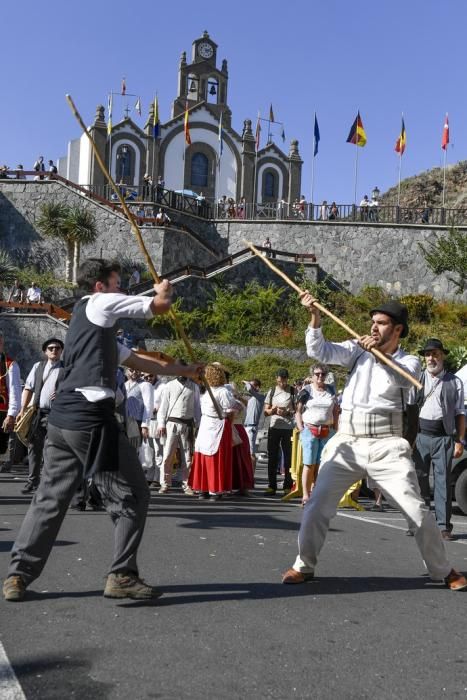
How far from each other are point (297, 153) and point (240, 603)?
61903 mm

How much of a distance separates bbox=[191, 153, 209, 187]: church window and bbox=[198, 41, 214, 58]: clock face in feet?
41.0

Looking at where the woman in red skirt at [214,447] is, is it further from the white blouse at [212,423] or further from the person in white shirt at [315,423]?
the person in white shirt at [315,423]

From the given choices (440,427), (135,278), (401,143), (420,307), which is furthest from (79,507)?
(401,143)

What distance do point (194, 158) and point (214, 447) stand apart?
1965 inches

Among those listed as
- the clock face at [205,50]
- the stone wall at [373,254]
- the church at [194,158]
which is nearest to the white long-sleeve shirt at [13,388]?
the stone wall at [373,254]

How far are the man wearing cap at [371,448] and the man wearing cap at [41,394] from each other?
199 inches

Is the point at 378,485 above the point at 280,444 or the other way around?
above

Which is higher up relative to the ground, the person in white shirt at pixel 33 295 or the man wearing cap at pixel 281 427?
the person in white shirt at pixel 33 295

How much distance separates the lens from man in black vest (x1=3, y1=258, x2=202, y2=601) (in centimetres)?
533

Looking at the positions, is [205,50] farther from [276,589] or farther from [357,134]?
[276,589]

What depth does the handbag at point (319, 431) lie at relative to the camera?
12226 millimetres

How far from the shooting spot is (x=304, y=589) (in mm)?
5848

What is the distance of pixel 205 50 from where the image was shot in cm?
7000

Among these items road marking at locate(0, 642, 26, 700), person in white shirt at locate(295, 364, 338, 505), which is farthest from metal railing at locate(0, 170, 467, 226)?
road marking at locate(0, 642, 26, 700)
